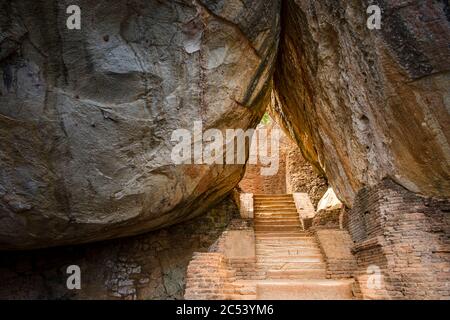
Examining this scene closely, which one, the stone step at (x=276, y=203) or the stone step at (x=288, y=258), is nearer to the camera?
the stone step at (x=288, y=258)

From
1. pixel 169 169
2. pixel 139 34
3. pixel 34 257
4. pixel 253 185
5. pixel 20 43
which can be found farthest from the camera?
pixel 253 185

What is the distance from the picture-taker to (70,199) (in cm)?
610

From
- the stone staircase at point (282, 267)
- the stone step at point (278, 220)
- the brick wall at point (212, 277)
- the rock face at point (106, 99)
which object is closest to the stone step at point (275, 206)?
the stone staircase at point (282, 267)

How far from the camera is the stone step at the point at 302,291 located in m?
5.73

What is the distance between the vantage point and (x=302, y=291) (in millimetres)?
5766

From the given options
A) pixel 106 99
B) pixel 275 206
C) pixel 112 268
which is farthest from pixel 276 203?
pixel 106 99

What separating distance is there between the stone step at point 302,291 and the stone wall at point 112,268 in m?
2.50

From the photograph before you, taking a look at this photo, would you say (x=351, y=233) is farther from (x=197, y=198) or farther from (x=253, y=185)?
(x=253, y=185)

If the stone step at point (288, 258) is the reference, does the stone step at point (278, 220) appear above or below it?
above

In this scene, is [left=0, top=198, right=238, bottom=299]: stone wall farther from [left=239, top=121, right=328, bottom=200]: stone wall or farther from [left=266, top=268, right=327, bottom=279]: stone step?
[left=239, top=121, right=328, bottom=200]: stone wall

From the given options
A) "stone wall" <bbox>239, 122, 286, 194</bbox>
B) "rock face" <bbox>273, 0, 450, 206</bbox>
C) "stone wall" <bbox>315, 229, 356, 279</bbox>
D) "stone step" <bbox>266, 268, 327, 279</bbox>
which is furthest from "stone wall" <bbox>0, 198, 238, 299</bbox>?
"stone wall" <bbox>239, 122, 286, 194</bbox>

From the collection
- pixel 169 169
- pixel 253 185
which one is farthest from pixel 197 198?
pixel 253 185

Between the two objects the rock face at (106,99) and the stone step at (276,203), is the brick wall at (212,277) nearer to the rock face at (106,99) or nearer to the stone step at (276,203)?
the rock face at (106,99)
